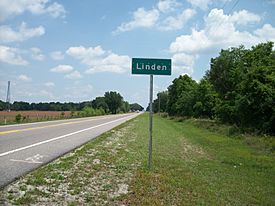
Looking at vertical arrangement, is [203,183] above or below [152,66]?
below

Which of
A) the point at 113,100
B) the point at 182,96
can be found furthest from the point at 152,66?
the point at 113,100

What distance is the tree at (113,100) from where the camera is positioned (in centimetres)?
18550

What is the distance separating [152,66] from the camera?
934cm

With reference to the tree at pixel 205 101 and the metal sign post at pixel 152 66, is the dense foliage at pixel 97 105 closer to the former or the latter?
the tree at pixel 205 101

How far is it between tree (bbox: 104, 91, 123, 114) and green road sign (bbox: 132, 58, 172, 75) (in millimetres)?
175444

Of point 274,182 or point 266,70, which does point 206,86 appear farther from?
point 274,182

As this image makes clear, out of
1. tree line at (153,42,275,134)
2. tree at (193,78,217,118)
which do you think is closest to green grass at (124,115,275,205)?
tree line at (153,42,275,134)

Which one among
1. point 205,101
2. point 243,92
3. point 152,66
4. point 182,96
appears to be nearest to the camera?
point 152,66

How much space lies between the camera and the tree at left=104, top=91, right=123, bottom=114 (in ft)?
609

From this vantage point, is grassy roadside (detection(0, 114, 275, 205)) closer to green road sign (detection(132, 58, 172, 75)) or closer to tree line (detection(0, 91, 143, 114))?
green road sign (detection(132, 58, 172, 75))

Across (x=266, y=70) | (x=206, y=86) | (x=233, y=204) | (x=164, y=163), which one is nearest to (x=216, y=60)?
(x=206, y=86)

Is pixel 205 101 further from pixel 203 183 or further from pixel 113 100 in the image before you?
pixel 113 100

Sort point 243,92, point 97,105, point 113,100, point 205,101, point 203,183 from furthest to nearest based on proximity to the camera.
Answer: point 113,100, point 97,105, point 205,101, point 243,92, point 203,183

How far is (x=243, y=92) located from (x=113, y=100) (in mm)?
159324
